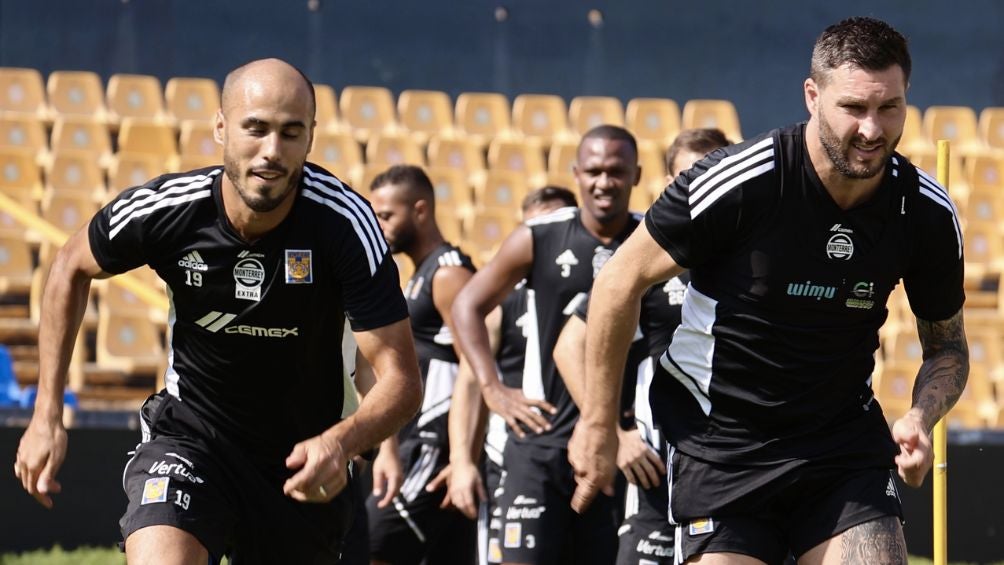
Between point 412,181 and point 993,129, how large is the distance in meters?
11.4

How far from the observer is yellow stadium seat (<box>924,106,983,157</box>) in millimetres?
16594

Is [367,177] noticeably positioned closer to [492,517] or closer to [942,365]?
[492,517]

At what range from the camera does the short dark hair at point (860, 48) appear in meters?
3.99

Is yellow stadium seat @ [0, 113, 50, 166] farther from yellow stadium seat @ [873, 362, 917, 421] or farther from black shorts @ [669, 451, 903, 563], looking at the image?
black shorts @ [669, 451, 903, 563]

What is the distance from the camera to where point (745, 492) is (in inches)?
168

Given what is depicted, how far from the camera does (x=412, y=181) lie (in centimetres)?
736

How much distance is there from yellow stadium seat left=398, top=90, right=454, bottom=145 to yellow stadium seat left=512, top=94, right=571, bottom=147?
0.81 metres

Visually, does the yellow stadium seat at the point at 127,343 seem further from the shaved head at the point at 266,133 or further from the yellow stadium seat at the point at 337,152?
the shaved head at the point at 266,133

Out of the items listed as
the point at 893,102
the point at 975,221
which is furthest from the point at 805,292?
the point at 975,221

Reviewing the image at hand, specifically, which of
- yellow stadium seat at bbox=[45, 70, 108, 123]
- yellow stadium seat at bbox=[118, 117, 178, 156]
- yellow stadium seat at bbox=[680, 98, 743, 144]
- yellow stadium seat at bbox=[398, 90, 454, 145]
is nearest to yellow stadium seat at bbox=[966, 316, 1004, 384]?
yellow stadium seat at bbox=[680, 98, 743, 144]

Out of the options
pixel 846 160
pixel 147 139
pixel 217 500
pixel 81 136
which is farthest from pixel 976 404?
pixel 217 500

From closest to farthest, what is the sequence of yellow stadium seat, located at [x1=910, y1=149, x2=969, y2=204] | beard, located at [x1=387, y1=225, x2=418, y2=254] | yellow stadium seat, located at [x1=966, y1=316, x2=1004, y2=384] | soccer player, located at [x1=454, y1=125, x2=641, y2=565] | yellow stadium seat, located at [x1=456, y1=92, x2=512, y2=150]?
soccer player, located at [x1=454, y1=125, x2=641, y2=565], beard, located at [x1=387, y1=225, x2=418, y2=254], yellow stadium seat, located at [x1=966, y1=316, x2=1004, y2=384], yellow stadium seat, located at [x1=910, y1=149, x2=969, y2=204], yellow stadium seat, located at [x1=456, y1=92, x2=512, y2=150]

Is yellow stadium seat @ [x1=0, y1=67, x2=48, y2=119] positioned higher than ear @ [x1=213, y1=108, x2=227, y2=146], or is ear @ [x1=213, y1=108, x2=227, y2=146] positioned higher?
yellow stadium seat @ [x1=0, y1=67, x2=48, y2=119]

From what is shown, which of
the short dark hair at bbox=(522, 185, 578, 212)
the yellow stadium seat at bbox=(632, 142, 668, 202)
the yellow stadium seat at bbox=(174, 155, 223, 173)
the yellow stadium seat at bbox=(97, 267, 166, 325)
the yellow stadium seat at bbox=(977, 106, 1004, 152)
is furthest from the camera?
the yellow stadium seat at bbox=(977, 106, 1004, 152)
